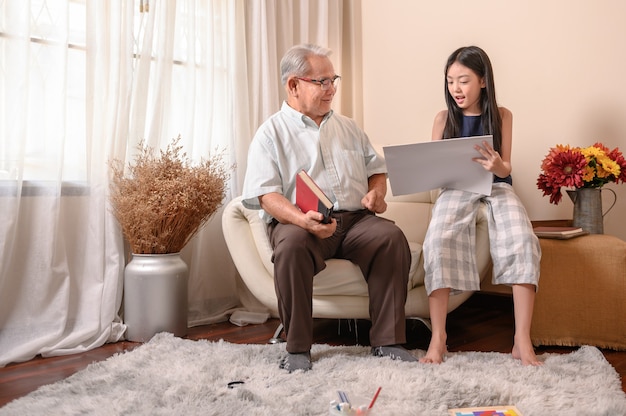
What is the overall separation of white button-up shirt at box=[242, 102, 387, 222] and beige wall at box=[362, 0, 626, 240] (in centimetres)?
109

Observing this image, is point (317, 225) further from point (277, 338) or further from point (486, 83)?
point (486, 83)

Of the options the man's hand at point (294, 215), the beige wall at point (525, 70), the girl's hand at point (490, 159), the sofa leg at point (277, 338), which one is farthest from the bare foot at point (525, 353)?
the beige wall at point (525, 70)

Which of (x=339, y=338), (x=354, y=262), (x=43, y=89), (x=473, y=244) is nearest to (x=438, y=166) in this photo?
(x=473, y=244)

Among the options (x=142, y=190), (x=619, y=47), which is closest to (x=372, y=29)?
(x=619, y=47)

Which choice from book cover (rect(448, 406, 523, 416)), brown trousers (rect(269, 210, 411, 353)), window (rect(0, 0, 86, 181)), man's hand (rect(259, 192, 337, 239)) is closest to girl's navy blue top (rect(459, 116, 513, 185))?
brown trousers (rect(269, 210, 411, 353))

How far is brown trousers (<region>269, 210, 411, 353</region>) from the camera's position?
1847mm

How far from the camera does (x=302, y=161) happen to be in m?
2.12

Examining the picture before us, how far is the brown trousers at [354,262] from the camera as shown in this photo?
1.85 metres

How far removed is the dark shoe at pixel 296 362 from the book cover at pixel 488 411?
20.2 inches

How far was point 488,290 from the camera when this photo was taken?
303 cm

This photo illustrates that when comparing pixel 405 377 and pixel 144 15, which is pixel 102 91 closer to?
pixel 144 15

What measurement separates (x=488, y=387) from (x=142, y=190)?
141 cm

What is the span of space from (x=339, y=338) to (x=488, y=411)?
1.00 metres

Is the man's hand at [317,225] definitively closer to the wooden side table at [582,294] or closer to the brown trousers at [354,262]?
the brown trousers at [354,262]
